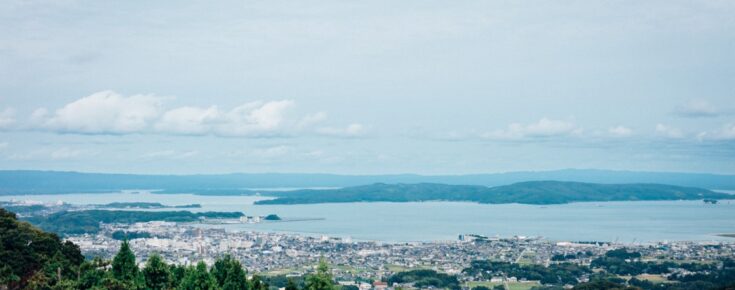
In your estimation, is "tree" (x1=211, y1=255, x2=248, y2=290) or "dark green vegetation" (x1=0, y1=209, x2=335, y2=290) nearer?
"dark green vegetation" (x1=0, y1=209, x2=335, y2=290)

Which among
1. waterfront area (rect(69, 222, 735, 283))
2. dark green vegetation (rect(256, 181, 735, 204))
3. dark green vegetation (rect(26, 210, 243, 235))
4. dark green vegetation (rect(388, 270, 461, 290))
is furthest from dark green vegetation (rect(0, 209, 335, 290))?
dark green vegetation (rect(256, 181, 735, 204))

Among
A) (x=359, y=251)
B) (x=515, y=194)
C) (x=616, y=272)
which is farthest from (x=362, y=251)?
(x=515, y=194)

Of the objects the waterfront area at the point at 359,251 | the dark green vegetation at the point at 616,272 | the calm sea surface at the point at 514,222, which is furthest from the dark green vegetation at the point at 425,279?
the calm sea surface at the point at 514,222

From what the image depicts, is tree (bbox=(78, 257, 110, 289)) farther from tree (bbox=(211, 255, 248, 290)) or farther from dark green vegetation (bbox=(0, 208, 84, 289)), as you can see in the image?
tree (bbox=(211, 255, 248, 290))

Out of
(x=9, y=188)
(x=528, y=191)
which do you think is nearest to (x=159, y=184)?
(x=9, y=188)

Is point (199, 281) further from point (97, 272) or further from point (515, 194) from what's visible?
point (515, 194)

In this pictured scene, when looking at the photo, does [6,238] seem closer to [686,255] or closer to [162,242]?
[162,242]
